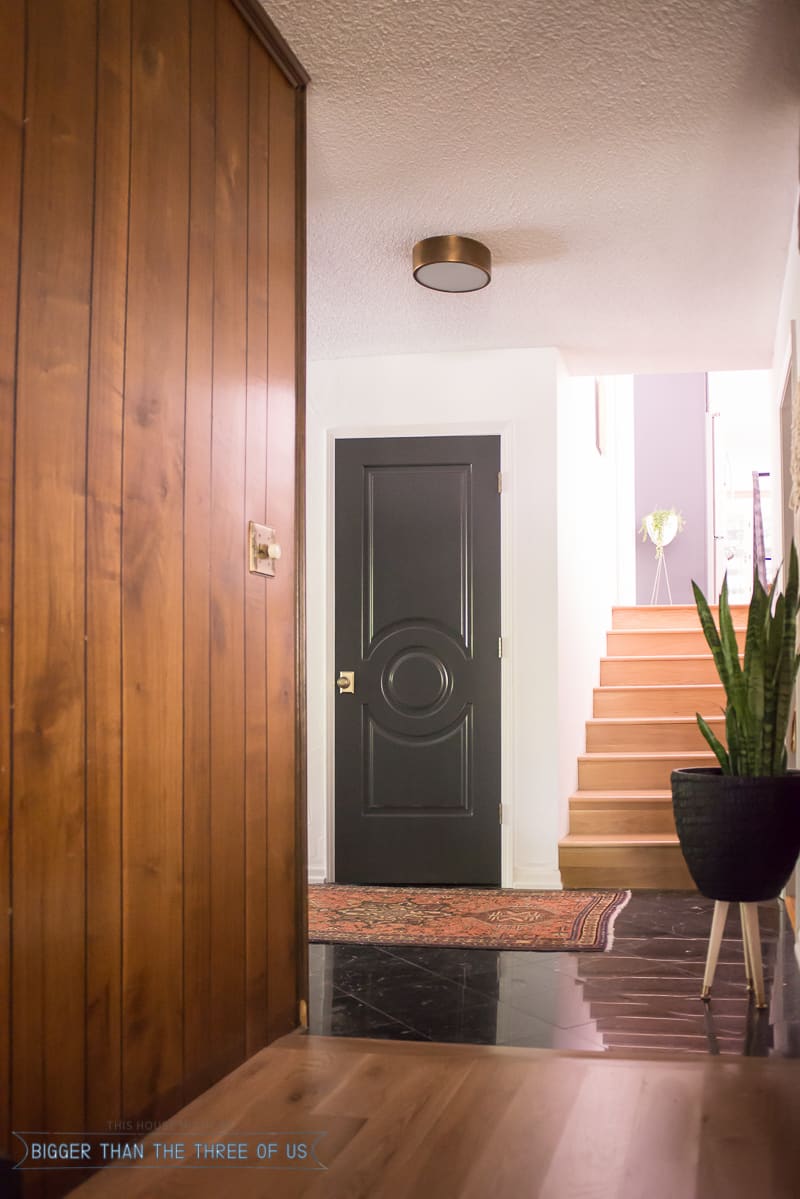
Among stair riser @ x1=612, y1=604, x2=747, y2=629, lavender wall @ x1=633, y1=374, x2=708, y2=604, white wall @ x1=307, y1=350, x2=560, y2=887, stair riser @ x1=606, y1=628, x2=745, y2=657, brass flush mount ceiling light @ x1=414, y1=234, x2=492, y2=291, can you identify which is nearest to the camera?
brass flush mount ceiling light @ x1=414, y1=234, x2=492, y2=291

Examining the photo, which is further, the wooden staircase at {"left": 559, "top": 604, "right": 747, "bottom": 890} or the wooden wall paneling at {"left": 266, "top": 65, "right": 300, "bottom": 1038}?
the wooden staircase at {"left": 559, "top": 604, "right": 747, "bottom": 890}

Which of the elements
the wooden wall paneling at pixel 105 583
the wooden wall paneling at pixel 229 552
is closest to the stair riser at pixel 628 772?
the wooden wall paneling at pixel 229 552

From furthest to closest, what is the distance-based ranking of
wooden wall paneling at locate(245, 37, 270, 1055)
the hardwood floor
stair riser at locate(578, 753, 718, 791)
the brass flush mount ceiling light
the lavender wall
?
the lavender wall
stair riser at locate(578, 753, 718, 791)
the brass flush mount ceiling light
wooden wall paneling at locate(245, 37, 270, 1055)
the hardwood floor

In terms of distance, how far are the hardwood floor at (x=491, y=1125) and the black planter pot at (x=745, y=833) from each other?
2.04ft

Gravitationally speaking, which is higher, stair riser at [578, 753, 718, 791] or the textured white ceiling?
the textured white ceiling

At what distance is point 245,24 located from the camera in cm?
253

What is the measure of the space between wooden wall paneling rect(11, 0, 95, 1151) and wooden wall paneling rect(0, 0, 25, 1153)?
2 centimetres

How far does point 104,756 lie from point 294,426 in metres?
1.23

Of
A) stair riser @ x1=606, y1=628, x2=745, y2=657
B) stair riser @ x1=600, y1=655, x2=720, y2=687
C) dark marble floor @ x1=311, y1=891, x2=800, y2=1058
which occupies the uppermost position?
stair riser @ x1=606, y1=628, x2=745, y2=657

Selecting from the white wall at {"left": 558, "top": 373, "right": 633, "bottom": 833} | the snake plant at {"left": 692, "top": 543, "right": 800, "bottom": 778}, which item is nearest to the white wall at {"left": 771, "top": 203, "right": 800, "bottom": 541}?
the snake plant at {"left": 692, "top": 543, "right": 800, "bottom": 778}

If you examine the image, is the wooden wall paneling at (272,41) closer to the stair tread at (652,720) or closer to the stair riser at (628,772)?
the stair riser at (628,772)

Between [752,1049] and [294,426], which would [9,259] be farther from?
[752,1049]

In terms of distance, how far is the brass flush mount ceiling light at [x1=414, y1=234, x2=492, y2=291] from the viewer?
12.5ft

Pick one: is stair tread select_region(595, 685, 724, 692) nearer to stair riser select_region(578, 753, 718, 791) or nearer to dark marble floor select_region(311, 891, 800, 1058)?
stair riser select_region(578, 753, 718, 791)
